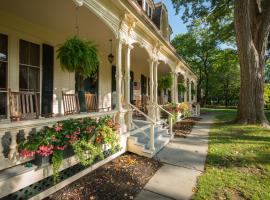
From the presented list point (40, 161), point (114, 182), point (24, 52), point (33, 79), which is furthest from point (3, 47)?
point (114, 182)

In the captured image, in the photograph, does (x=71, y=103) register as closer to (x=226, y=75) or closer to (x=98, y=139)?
(x=98, y=139)

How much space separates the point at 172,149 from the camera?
22.2 feet

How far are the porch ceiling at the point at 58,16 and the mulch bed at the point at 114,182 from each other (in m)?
3.58

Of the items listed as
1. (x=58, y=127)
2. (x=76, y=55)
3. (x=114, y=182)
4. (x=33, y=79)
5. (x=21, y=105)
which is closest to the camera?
(x=58, y=127)

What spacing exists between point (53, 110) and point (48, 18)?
2575 mm

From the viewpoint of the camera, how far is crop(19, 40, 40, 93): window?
5.57m

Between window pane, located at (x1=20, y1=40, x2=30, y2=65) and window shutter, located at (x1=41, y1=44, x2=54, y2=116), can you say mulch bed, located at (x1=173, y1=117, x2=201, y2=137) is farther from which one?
window pane, located at (x1=20, y1=40, x2=30, y2=65)

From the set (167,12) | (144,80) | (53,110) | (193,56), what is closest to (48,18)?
(53,110)

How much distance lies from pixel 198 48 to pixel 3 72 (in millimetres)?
31023

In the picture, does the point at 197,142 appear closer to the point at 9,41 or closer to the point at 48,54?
the point at 48,54

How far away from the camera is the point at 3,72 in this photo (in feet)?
16.8

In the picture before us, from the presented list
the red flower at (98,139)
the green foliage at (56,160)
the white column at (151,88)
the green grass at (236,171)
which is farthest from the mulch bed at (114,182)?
the white column at (151,88)

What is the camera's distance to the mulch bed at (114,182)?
12.1ft

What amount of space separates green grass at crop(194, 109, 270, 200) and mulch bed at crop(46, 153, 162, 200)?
1.12 meters
